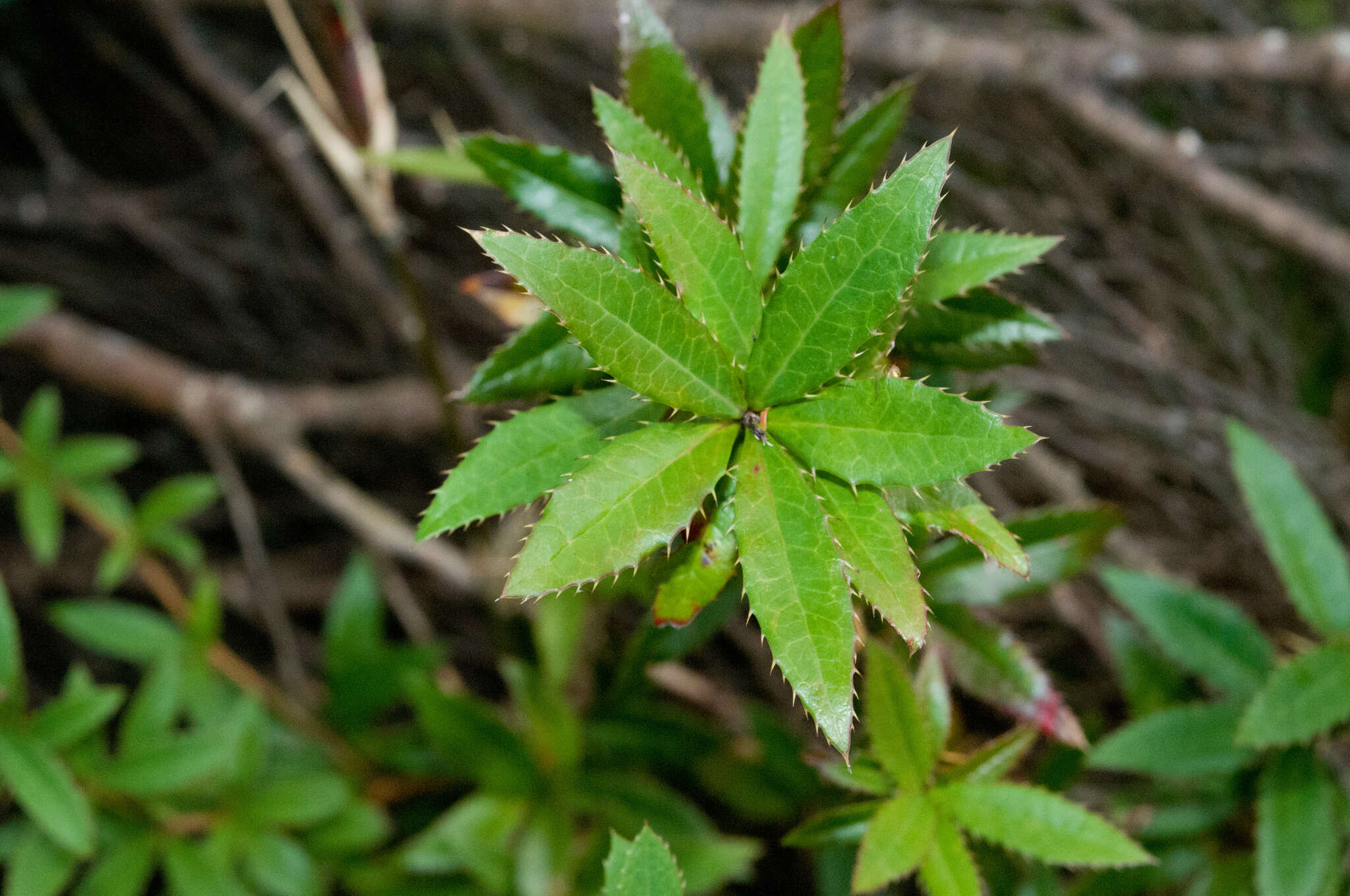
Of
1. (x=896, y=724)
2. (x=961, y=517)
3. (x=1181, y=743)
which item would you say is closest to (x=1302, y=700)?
(x=1181, y=743)

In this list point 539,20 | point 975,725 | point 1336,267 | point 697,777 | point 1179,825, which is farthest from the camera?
point 539,20

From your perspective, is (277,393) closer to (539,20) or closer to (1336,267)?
(539,20)

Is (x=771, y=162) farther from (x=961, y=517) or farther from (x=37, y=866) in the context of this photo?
(x=37, y=866)

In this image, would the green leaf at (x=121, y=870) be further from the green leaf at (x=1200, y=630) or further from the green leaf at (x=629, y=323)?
the green leaf at (x=1200, y=630)

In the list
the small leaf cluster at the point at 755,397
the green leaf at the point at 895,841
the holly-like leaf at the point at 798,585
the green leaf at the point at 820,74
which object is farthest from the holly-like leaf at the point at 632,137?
the green leaf at the point at 895,841

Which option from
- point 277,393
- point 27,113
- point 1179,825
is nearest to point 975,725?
point 1179,825
